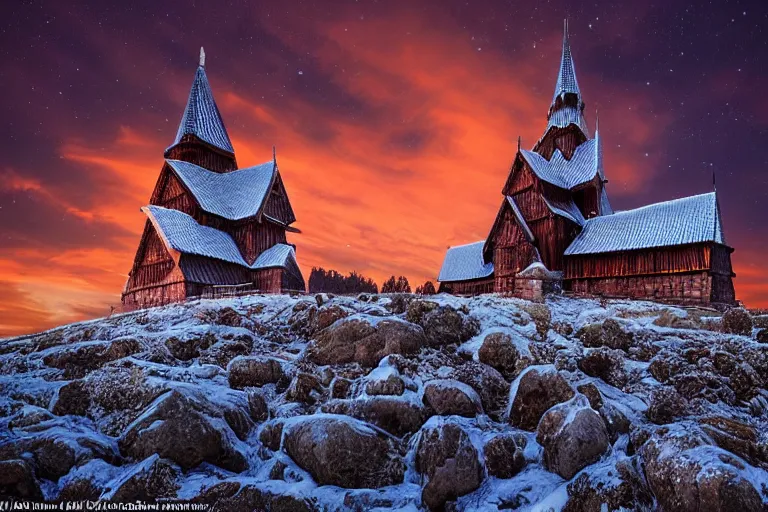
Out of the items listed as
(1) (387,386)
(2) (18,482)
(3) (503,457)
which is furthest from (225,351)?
(3) (503,457)

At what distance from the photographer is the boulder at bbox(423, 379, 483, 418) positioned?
1162cm

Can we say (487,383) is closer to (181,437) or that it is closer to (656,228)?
(181,437)

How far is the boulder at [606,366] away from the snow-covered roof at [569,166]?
70.7 feet

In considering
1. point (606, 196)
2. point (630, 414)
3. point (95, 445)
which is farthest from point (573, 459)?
point (606, 196)

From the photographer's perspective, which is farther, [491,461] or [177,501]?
[491,461]

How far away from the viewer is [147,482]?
905 centimetres

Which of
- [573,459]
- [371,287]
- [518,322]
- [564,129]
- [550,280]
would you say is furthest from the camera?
[371,287]

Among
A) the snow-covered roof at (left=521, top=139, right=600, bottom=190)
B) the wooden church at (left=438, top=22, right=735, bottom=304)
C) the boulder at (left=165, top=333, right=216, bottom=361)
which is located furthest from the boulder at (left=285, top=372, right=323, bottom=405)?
the snow-covered roof at (left=521, top=139, right=600, bottom=190)

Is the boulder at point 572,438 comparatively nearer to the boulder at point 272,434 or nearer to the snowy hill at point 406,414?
the snowy hill at point 406,414

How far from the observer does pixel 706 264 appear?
25.4 metres

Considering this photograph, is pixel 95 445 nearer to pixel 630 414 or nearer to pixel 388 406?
pixel 388 406

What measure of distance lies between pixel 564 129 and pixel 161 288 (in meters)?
38.4

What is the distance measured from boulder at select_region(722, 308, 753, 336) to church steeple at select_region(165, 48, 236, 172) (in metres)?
40.5

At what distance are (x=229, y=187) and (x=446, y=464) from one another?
112 ft
